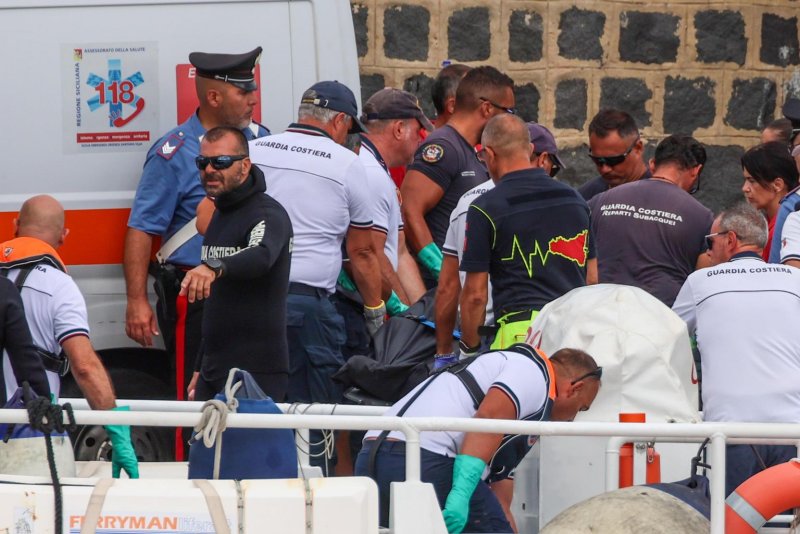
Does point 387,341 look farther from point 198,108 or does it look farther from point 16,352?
point 16,352

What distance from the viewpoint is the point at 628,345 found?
555 centimetres

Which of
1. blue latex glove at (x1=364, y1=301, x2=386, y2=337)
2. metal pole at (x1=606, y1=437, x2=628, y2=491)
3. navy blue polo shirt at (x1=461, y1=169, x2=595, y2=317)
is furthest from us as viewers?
blue latex glove at (x1=364, y1=301, x2=386, y2=337)

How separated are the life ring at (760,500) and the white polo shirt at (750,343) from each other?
111cm

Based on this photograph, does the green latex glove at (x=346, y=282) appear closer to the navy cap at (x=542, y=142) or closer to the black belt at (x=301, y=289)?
the black belt at (x=301, y=289)

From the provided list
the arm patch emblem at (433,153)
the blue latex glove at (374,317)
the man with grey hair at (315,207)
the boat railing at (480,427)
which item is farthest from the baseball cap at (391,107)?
the boat railing at (480,427)

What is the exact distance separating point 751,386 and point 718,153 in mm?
4093

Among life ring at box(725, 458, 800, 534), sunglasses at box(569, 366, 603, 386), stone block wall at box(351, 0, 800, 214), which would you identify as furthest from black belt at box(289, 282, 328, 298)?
stone block wall at box(351, 0, 800, 214)

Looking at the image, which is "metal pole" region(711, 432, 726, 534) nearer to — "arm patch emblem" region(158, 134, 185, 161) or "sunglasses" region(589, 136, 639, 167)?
"arm patch emblem" region(158, 134, 185, 161)

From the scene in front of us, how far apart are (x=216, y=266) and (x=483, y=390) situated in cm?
120

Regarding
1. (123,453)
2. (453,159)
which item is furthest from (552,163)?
(123,453)

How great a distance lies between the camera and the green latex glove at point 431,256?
7.67 m

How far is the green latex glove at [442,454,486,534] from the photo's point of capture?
4801 mm

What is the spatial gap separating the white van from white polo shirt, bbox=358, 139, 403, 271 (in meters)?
0.50

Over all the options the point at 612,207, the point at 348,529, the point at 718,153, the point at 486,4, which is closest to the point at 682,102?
the point at 718,153
